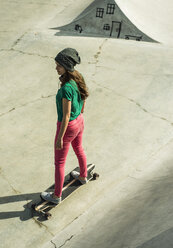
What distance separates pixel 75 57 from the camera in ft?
9.62

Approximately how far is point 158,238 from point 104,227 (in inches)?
33.9

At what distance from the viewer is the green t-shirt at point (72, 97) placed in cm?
294

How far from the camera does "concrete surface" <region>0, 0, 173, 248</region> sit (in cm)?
336

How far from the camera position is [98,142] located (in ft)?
15.6

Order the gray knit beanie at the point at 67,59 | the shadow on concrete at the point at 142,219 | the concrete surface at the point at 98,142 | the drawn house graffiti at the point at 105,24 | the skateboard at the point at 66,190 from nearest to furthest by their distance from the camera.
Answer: the shadow on concrete at the point at 142,219 < the gray knit beanie at the point at 67,59 < the concrete surface at the point at 98,142 < the skateboard at the point at 66,190 < the drawn house graffiti at the point at 105,24

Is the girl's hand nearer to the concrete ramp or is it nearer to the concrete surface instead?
the concrete surface

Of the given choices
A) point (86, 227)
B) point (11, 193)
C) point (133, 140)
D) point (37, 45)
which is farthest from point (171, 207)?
point (37, 45)

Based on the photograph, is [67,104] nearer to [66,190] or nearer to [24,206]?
[66,190]

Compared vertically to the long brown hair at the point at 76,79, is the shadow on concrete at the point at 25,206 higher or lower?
lower

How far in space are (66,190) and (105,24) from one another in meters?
5.52

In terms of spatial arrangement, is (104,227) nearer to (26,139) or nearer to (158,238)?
(158,238)

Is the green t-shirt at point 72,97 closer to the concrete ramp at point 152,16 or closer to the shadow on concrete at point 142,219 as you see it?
the shadow on concrete at point 142,219

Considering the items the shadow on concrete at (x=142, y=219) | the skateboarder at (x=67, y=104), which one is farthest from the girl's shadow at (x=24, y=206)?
the shadow on concrete at (x=142, y=219)

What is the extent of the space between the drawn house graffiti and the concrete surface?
0.97ft
